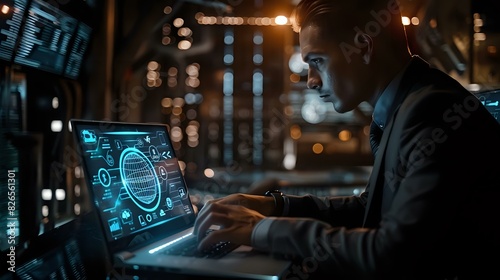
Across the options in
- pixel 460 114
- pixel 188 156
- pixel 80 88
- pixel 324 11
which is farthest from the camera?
pixel 188 156

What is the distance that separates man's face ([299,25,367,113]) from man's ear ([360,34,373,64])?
0.7 inches

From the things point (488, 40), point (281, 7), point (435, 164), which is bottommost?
point (435, 164)

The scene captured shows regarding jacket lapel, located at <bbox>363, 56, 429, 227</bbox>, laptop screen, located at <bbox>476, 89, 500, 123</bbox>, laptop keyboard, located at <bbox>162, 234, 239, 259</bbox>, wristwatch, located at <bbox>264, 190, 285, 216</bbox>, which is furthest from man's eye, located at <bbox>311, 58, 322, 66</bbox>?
laptop screen, located at <bbox>476, 89, 500, 123</bbox>

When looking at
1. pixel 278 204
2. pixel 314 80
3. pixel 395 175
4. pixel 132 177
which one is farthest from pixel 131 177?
pixel 395 175

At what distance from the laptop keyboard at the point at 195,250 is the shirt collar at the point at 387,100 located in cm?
51

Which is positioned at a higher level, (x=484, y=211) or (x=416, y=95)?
(x=416, y=95)

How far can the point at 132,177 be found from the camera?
125 centimetres

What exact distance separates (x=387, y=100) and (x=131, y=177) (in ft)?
2.32

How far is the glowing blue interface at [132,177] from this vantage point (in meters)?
1.11

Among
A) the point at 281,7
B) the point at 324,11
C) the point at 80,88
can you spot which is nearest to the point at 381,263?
the point at 324,11

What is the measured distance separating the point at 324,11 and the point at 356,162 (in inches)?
319

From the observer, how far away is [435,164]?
86cm

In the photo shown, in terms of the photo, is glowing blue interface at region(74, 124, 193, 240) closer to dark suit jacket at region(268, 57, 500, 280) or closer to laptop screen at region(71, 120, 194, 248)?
laptop screen at region(71, 120, 194, 248)

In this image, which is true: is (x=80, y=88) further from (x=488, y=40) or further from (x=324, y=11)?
(x=488, y=40)
